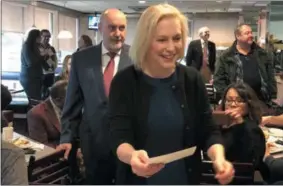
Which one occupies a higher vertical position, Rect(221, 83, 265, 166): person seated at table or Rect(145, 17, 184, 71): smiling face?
Rect(145, 17, 184, 71): smiling face

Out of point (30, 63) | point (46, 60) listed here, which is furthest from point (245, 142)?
point (46, 60)

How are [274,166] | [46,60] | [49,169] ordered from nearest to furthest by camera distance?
[49,169]
[274,166]
[46,60]

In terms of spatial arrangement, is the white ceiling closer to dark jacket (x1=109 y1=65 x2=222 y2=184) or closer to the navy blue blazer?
the navy blue blazer

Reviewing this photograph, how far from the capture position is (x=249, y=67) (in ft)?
12.5

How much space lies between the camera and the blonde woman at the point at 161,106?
117 cm

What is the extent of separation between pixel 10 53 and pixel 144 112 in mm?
7256

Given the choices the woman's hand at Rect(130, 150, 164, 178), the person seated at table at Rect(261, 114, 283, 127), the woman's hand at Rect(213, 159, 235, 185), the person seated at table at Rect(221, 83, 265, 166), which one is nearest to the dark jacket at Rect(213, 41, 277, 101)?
the person seated at table at Rect(261, 114, 283, 127)

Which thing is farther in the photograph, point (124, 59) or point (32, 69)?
point (32, 69)

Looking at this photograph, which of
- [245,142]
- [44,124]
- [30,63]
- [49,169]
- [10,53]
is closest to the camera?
[49,169]

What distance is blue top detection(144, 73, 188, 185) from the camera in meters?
1.21

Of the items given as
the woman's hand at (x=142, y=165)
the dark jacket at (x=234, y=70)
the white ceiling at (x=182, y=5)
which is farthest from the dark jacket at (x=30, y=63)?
the woman's hand at (x=142, y=165)

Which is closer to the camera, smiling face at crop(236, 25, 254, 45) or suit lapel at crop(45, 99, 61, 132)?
suit lapel at crop(45, 99, 61, 132)

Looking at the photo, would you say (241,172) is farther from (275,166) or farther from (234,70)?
(234,70)

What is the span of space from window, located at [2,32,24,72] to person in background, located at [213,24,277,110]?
4.85m
